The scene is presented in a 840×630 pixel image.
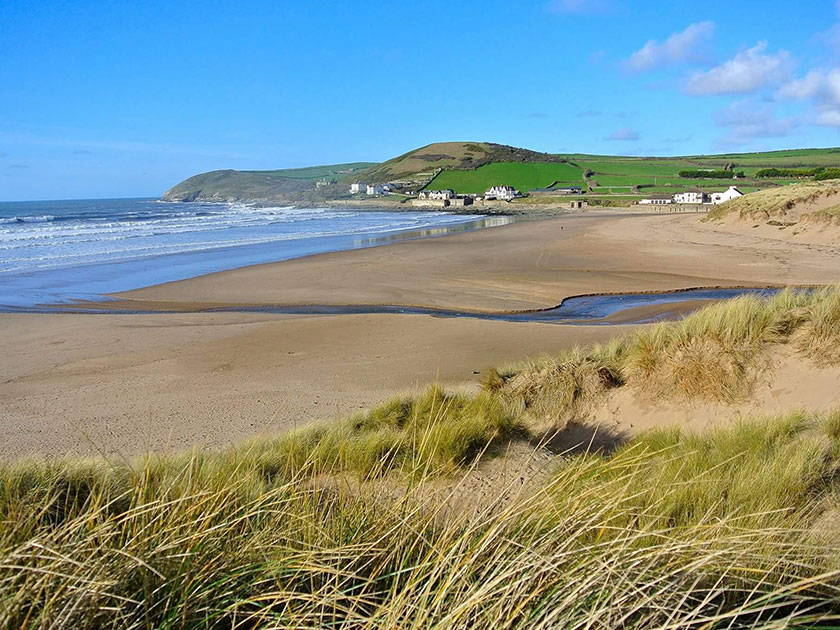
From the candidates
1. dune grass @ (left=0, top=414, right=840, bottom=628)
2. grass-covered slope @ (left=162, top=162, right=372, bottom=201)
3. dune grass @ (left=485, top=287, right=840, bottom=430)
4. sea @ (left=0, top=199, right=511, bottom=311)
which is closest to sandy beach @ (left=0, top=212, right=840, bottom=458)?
dune grass @ (left=0, top=414, right=840, bottom=628)

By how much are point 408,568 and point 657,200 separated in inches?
3429

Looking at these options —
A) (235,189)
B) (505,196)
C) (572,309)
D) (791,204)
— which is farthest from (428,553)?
(235,189)

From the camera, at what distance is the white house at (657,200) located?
8012 cm

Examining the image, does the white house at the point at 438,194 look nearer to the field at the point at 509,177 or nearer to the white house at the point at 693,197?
the field at the point at 509,177

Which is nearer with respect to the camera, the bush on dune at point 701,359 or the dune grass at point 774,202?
the bush on dune at point 701,359

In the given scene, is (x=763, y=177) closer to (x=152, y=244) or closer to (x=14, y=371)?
(x=152, y=244)

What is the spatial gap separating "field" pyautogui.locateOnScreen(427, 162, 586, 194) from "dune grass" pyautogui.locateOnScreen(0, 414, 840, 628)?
117746 millimetres

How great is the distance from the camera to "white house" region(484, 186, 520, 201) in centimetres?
10872

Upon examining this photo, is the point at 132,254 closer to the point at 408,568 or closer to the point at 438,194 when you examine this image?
the point at 408,568

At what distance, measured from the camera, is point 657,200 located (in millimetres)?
81938

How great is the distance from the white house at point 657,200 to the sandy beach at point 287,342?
2132 inches

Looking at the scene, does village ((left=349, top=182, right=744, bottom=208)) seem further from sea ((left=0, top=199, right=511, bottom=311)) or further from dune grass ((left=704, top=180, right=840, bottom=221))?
sea ((left=0, top=199, right=511, bottom=311))

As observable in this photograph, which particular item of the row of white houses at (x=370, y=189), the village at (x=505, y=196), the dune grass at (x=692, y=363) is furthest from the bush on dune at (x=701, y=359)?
the row of white houses at (x=370, y=189)

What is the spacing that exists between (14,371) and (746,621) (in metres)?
12.7
